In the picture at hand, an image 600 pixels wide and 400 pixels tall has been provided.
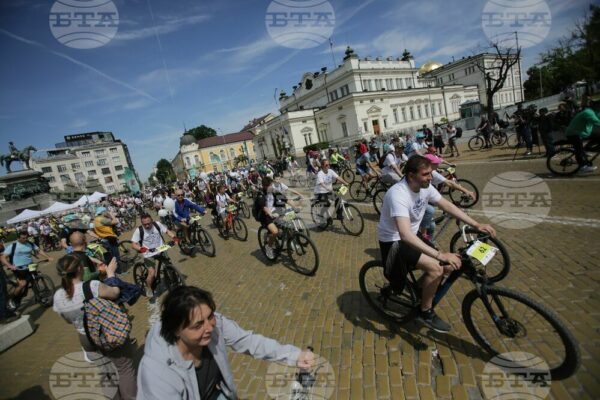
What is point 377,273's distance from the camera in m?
3.85

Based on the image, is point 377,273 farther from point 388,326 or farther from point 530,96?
point 530,96

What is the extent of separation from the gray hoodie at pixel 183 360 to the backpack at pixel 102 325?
135cm

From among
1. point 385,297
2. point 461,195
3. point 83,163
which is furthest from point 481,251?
point 83,163

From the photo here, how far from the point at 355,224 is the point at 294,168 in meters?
14.0

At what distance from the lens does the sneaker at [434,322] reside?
9.71 ft

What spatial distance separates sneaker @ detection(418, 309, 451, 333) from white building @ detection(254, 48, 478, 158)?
47309mm

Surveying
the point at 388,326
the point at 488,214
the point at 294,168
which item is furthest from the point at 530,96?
the point at 388,326

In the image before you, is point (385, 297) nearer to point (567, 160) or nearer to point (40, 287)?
point (567, 160)

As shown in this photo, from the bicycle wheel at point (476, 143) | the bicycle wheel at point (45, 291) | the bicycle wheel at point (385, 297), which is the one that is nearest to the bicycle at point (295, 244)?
the bicycle wheel at point (385, 297)

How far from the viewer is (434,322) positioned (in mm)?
3020

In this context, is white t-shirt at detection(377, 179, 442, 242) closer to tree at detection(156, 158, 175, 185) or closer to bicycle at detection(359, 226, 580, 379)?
bicycle at detection(359, 226, 580, 379)

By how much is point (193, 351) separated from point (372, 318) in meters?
2.67

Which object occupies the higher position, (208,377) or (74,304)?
(74,304)

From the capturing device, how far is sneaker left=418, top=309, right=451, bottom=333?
9.71 feet
